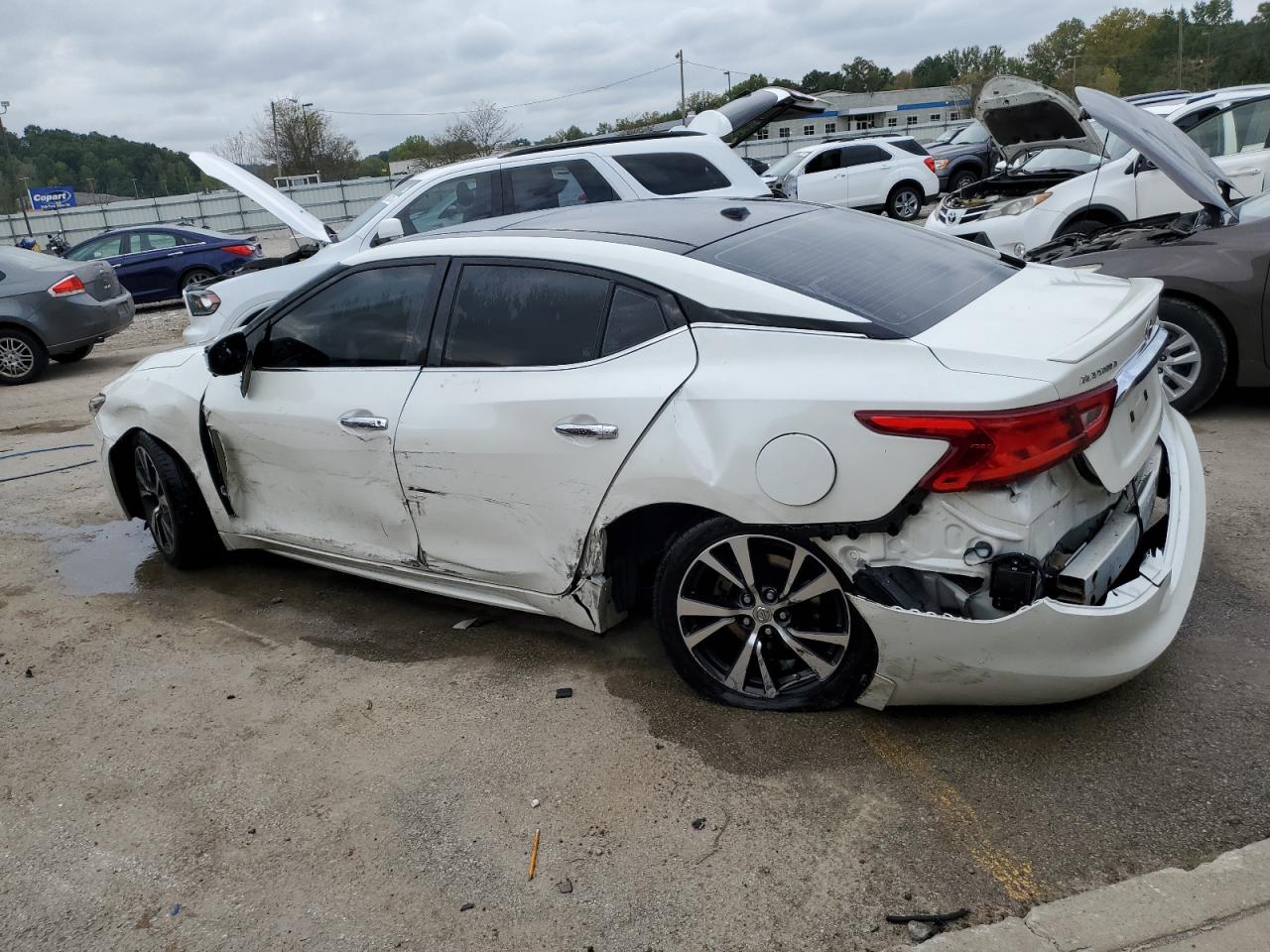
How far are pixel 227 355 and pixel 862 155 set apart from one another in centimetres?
1810

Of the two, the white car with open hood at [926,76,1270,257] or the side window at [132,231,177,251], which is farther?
the side window at [132,231,177,251]

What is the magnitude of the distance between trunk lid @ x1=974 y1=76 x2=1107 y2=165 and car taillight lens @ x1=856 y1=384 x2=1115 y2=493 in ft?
21.2

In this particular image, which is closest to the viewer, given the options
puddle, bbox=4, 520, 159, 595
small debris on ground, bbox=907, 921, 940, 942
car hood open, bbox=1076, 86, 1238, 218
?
small debris on ground, bbox=907, 921, 940, 942

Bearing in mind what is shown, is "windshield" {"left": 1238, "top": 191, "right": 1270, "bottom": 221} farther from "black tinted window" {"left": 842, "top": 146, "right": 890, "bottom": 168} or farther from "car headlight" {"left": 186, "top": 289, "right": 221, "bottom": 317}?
"black tinted window" {"left": 842, "top": 146, "right": 890, "bottom": 168}

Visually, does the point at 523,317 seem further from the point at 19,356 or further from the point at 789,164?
the point at 789,164

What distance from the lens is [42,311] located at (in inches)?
439

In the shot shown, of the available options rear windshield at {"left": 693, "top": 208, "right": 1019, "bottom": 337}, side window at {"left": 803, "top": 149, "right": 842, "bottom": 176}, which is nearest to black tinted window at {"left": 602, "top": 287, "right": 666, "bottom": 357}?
rear windshield at {"left": 693, "top": 208, "right": 1019, "bottom": 337}

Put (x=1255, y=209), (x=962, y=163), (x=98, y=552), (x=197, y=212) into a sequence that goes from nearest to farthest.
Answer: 1. (x=98, y=552)
2. (x=1255, y=209)
3. (x=962, y=163)
4. (x=197, y=212)

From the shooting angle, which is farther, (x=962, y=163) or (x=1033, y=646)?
(x=962, y=163)

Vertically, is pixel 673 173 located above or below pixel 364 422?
above

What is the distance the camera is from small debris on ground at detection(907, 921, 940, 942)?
7.49ft

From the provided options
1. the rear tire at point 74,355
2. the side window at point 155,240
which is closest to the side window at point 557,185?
the rear tire at point 74,355

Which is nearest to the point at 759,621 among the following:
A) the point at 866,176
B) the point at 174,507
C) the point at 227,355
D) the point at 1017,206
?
the point at 227,355

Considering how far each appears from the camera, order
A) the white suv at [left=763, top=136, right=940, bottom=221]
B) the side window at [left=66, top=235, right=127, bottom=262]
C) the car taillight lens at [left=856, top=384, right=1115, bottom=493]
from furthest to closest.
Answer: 1. the white suv at [left=763, top=136, right=940, bottom=221]
2. the side window at [left=66, top=235, right=127, bottom=262]
3. the car taillight lens at [left=856, top=384, right=1115, bottom=493]
